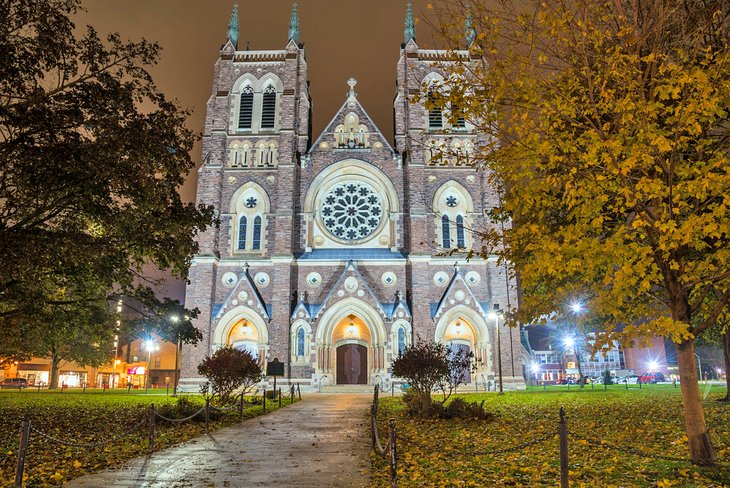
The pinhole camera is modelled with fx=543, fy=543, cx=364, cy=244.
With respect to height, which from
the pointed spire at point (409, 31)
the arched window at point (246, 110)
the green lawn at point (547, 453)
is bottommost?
the green lawn at point (547, 453)

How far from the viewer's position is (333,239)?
1454 inches

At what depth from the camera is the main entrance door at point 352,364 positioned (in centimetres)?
3541

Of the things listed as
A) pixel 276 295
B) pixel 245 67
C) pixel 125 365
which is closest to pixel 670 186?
pixel 276 295

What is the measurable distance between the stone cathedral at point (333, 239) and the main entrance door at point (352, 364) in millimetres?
67

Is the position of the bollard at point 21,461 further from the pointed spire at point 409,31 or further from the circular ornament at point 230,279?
the pointed spire at point 409,31

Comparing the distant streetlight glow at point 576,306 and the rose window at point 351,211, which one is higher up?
the rose window at point 351,211

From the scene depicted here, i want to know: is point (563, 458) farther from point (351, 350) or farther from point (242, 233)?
point (242, 233)

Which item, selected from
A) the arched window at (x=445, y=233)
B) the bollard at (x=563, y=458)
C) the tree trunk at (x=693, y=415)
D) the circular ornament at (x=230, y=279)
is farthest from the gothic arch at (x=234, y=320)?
the bollard at (x=563, y=458)

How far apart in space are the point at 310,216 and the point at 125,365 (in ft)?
170

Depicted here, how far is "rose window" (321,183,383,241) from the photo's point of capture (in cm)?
3731

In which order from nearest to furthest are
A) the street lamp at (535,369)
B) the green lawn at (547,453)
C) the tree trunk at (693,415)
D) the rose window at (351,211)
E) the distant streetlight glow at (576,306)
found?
the green lawn at (547,453) → the tree trunk at (693,415) → the distant streetlight glow at (576,306) → the rose window at (351,211) → the street lamp at (535,369)

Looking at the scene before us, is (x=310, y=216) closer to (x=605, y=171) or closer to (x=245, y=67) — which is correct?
(x=245, y=67)

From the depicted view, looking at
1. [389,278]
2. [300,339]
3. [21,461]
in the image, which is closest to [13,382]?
[300,339]

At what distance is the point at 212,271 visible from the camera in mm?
35125
